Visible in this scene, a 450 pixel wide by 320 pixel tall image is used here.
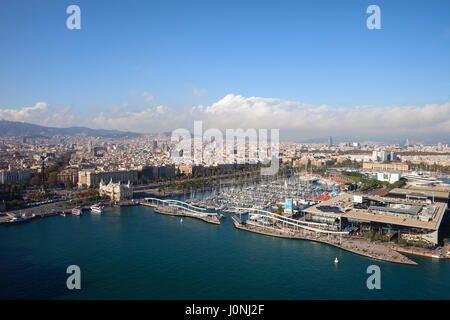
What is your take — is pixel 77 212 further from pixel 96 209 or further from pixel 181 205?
pixel 181 205

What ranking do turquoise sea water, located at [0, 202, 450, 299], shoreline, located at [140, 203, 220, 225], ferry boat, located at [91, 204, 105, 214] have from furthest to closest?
ferry boat, located at [91, 204, 105, 214]
shoreline, located at [140, 203, 220, 225]
turquoise sea water, located at [0, 202, 450, 299]

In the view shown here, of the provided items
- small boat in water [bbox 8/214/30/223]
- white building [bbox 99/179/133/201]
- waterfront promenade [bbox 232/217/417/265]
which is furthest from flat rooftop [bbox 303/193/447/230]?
small boat in water [bbox 8/214/30/223]

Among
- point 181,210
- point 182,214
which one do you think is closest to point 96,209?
point 181,210

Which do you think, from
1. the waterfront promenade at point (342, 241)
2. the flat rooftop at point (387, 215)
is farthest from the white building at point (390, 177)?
the waterfront promenade at point (342, 241)

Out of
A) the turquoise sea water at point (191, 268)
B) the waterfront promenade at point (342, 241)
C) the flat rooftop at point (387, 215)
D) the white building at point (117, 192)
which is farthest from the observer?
the white building at point (117, 192)

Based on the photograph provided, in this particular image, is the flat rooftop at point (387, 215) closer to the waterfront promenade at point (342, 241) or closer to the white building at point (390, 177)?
the waterfront promenade at point (342, 241)

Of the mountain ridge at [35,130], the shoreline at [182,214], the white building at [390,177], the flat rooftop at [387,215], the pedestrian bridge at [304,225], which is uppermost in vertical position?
the mountain ridge at [35,130]

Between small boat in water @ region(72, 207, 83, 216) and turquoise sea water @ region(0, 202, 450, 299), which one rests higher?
small boat in water @ region(72, 207, 83, 216)

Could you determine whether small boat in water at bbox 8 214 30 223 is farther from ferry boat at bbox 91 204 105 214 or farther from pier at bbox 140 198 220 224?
pier at bbox 140 198 220 224
